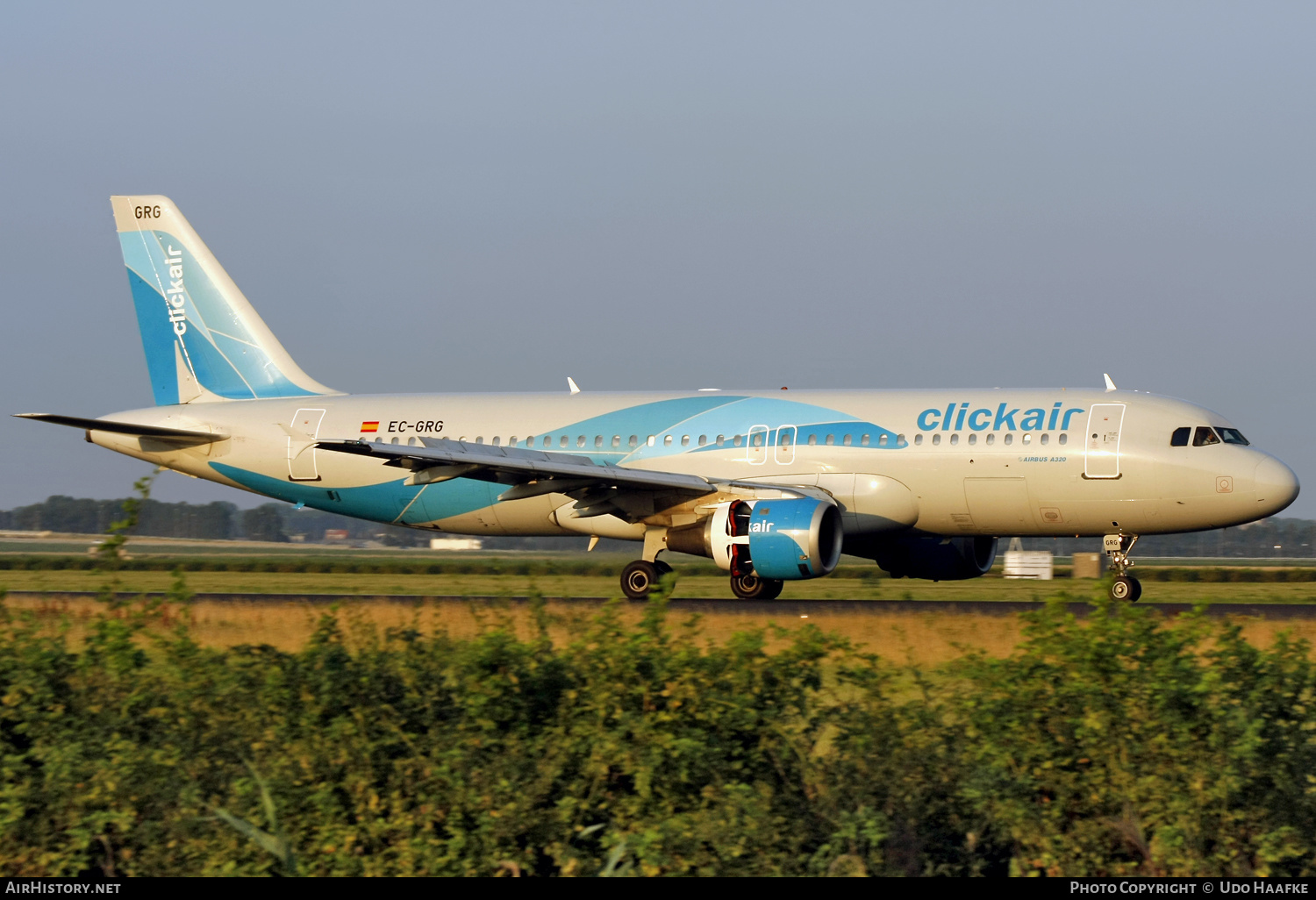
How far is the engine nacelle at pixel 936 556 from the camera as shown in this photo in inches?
1086

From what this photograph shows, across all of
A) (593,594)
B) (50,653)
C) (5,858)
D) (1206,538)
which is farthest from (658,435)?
(1206,538)

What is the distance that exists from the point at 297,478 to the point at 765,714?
20.8 m

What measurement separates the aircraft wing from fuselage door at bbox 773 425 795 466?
1615 millimetres

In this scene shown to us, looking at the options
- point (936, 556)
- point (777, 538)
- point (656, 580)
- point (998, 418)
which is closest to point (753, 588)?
point (656, 580)

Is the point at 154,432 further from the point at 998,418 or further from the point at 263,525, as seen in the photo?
the point at 263,525

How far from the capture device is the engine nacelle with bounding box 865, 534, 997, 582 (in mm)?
27594

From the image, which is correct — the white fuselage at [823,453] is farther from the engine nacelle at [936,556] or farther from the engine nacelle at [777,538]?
the engine nacelle at [936,556]

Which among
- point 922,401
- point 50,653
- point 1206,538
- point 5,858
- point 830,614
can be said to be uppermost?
point 1206,538

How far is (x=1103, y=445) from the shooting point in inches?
949

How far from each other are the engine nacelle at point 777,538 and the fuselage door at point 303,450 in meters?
9.99

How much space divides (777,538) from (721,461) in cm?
343

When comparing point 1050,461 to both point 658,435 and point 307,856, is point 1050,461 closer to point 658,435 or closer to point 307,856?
point 658,435

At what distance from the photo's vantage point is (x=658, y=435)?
27.1 metres

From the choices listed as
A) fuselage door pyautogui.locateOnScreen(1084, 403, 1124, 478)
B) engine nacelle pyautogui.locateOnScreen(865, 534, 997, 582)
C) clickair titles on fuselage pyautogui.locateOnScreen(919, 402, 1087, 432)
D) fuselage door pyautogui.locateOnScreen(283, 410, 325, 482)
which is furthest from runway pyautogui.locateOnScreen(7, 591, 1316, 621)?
clickair titles on fuselage pyautogui.locateOnScreen(919, 402, 1087, 432)
